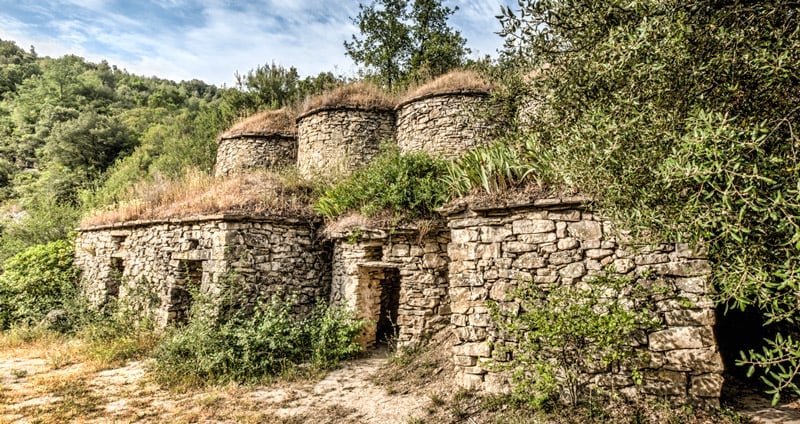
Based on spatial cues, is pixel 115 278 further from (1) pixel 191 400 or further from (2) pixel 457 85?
Answer: (2) pixel 457 85

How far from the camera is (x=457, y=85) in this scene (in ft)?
33.2

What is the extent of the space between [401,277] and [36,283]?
9727mm

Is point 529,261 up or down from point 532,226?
down

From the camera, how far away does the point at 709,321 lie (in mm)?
3652

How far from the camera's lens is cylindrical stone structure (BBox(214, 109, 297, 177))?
12.2m

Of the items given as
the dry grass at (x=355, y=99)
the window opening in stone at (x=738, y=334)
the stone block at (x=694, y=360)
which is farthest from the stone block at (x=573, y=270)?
the dry grass at (x=355, y=99)

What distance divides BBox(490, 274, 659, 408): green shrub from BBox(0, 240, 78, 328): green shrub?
10.5 metres

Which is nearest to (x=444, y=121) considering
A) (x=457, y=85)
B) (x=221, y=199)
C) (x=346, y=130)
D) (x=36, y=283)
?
(x=457, y=85)

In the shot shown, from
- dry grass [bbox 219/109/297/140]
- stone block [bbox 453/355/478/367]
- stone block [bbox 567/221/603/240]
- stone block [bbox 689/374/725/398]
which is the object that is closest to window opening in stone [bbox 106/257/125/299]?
dry grass [bbox 219/109/297/140]

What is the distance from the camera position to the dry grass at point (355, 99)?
36.3 ft

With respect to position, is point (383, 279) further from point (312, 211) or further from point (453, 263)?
point (453, 263)

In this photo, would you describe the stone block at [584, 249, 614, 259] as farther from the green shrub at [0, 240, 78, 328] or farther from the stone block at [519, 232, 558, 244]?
the green shrub at [0, 240, 78, 328]

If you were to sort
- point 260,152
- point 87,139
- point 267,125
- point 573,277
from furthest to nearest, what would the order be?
point 87,139
point 267,125
point 260,152
point 573,277

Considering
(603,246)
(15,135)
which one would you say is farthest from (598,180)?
(15,135)
